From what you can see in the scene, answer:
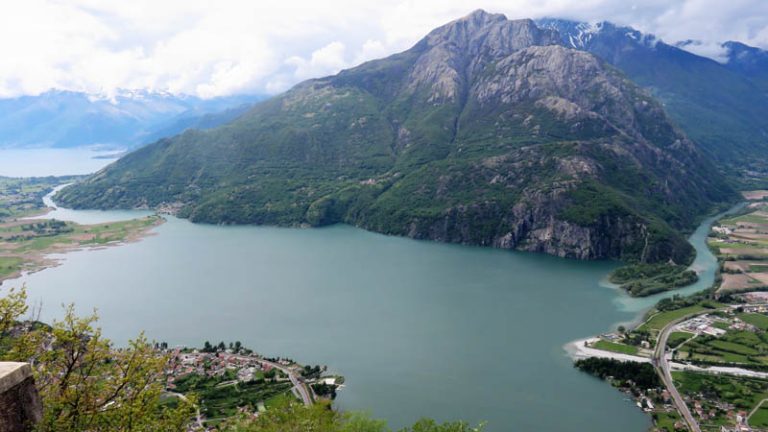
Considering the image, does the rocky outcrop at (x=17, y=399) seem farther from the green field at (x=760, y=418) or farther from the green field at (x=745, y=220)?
the green field at (x=745, y=220)

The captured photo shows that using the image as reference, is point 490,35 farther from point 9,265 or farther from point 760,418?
point 760,418

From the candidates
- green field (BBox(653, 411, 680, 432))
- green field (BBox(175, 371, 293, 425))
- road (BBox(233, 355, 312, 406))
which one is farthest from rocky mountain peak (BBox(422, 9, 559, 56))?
green field (BBox(175, 371, 293, 425))

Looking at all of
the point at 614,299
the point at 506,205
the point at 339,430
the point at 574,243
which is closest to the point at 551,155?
the point at 506,205

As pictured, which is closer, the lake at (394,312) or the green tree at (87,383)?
the green tree at (87,383)

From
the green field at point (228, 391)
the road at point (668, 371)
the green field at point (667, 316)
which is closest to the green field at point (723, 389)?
the road at point (668, 371)

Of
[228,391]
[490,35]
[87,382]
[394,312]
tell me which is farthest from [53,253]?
[490,35]
